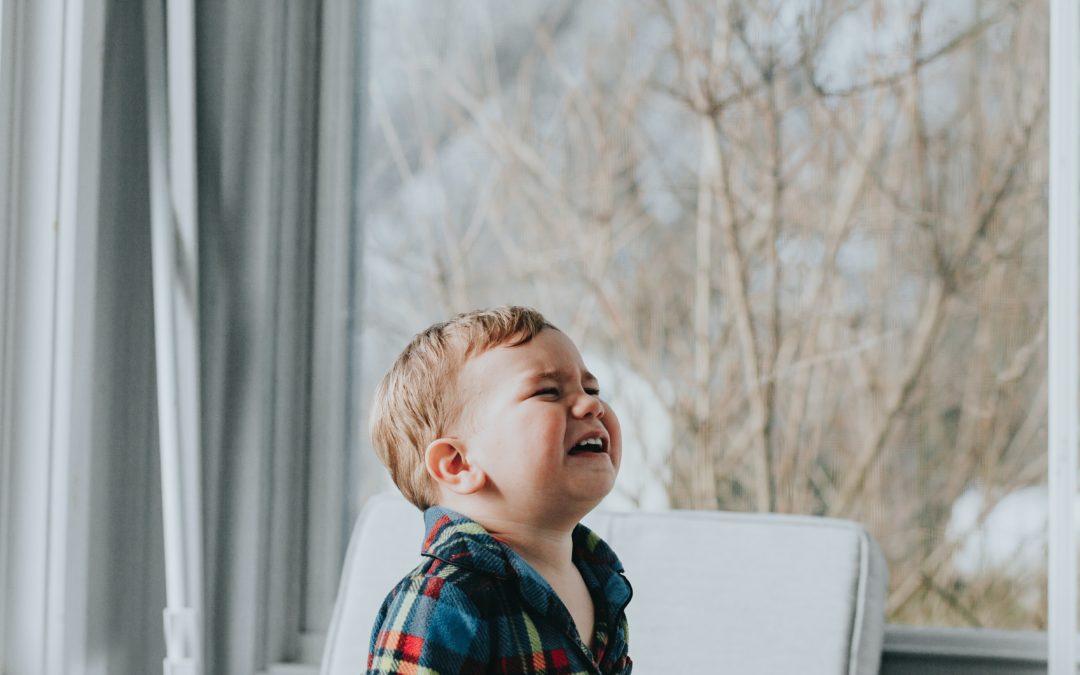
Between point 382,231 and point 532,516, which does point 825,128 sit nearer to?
point 382,231

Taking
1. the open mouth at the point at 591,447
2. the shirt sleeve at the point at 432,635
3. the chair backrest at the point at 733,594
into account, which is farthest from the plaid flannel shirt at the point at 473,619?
the chair backrest at the point at 733,594

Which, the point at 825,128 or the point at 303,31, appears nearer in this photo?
the point at 825,128

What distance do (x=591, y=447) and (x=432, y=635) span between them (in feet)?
0.77

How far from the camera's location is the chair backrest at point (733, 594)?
1.33m

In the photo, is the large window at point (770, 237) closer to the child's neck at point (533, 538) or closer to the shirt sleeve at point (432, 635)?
the child's neck at point (533, 538)

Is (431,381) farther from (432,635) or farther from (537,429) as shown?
(432,635)

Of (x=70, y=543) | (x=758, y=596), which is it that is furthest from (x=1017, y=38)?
(x=70, y=543)

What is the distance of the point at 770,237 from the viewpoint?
1.73 meters

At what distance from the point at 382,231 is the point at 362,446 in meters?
0.38

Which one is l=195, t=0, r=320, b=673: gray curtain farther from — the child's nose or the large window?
the child's nose

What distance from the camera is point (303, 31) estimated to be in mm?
1902

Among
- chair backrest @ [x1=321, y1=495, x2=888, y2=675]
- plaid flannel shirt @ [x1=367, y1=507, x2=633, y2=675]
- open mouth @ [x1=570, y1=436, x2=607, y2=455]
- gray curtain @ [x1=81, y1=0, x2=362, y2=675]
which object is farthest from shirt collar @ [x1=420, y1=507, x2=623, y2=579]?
gray curtain @ [x1=81, y1=0, x2=362, y2=675]

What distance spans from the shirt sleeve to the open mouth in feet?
0.56

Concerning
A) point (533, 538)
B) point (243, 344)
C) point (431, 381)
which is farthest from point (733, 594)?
point (243, 344)
